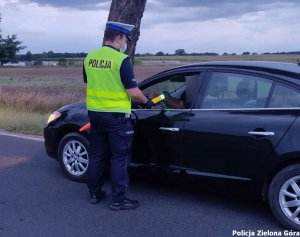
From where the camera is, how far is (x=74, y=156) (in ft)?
21.0

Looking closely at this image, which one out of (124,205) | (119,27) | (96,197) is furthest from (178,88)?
(96,197)

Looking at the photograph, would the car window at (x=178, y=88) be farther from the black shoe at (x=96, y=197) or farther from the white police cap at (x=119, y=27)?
the black shoe at (x=96, y=197)

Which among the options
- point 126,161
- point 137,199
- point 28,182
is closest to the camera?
point 126,161

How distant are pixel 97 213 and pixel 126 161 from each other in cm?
64

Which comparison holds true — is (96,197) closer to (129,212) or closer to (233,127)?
(129,212)

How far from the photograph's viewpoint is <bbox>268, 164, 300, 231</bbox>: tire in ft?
15.0

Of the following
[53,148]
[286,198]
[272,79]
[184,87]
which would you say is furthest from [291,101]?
[53,148]

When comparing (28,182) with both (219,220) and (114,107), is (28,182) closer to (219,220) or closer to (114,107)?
(114,107)

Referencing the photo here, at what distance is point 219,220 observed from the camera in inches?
197

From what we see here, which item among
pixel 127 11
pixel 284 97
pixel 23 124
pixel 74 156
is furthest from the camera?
pixel 23 124

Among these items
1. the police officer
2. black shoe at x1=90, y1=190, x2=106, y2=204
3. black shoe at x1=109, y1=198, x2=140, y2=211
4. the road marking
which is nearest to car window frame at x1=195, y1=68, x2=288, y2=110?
the police officer

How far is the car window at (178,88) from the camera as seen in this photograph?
5.42 metres

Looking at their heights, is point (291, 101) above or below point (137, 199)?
above

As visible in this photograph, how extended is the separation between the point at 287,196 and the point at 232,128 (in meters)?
0.86
